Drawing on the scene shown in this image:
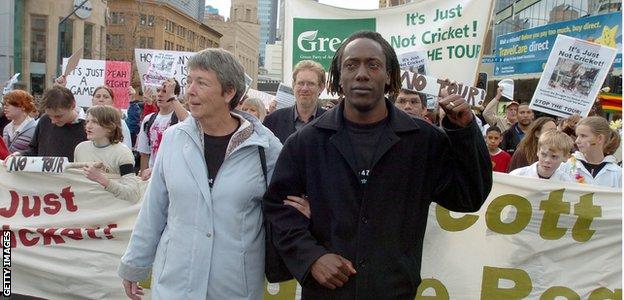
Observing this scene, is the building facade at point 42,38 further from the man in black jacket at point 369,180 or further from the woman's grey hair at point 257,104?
the man in black jacket at point 369,180

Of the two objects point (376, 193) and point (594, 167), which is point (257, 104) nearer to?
point (594, 167)

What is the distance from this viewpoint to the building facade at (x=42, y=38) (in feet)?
153

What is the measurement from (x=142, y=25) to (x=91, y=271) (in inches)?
3253

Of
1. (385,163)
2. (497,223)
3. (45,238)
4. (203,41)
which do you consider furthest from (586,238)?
(203,41)

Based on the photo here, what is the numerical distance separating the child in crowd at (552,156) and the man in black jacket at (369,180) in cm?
244

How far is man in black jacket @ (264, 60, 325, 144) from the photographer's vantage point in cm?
489

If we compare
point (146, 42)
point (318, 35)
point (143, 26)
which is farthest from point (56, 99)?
point (143, 26)

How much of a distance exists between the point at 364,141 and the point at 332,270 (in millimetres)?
476

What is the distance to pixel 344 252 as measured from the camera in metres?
2.53

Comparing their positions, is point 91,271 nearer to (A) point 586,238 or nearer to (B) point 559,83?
(A) point 586,238

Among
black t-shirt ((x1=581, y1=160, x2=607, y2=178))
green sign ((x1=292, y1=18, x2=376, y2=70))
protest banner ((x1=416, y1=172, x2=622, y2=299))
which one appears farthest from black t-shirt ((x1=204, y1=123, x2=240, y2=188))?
green sign ((x1=292, y1=18, x2=376, y2=70))

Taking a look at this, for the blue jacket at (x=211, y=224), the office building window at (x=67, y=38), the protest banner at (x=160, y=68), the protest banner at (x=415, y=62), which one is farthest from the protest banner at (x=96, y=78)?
the office building window at (x=67, y=38)

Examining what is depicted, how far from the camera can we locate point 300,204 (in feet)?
8.65

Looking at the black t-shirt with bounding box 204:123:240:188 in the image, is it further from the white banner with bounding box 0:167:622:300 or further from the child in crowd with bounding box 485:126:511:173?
the child in crowd with bounding box 485:126:511:173
